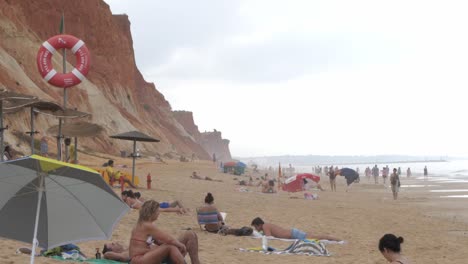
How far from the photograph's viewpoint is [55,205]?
15.3ft

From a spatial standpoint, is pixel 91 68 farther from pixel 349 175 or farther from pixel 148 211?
pixel 148 211

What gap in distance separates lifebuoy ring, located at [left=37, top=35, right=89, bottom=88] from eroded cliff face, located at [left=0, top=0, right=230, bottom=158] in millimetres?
8613

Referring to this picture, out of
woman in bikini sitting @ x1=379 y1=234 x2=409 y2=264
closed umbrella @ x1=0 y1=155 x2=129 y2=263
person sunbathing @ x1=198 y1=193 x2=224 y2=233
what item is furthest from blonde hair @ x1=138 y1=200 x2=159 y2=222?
person sunbathing @ x1=198 y1=193 x2=224 y2=233

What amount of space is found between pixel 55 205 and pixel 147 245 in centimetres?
108

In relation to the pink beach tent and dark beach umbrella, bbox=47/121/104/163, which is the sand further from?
the pink beach tent

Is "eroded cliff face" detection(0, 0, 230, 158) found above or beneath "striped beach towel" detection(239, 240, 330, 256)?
above

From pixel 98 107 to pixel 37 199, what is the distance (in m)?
34.0

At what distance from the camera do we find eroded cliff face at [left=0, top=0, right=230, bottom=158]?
2845 cm

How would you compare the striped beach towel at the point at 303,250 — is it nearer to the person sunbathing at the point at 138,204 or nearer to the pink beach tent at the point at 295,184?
the person sunbathing at the point at 138,204

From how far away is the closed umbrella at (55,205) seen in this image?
4402 millimetres

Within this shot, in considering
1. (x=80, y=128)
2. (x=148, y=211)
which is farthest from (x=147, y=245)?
(x=80, y=128)

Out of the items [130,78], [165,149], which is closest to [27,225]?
[165,149]

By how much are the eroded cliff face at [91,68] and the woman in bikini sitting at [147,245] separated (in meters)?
18.2

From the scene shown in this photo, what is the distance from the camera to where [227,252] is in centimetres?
777
